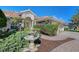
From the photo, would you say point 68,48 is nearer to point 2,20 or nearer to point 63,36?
point 63,36

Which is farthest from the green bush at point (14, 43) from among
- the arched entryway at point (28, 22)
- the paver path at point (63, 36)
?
the paver path at point (63, 36)

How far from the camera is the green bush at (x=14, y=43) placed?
207 centimetres

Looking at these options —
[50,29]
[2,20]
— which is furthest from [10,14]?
[50,29]

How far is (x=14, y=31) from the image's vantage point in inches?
81.9

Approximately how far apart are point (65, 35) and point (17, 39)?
0.43m

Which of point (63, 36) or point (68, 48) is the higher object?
point (63, 36)

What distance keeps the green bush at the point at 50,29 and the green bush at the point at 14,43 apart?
0.18 metres

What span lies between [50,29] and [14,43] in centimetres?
35

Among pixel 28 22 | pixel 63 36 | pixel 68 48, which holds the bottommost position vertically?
pixel 68 48

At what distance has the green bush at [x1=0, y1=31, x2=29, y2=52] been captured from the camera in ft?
6.79

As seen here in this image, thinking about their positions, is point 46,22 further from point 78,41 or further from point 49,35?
point 78,41

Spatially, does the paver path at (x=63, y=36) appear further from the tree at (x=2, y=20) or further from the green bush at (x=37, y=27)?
the tree at (x=2, y=20)

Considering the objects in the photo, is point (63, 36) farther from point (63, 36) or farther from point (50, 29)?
point (50, 29)

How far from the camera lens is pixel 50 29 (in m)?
2.12
